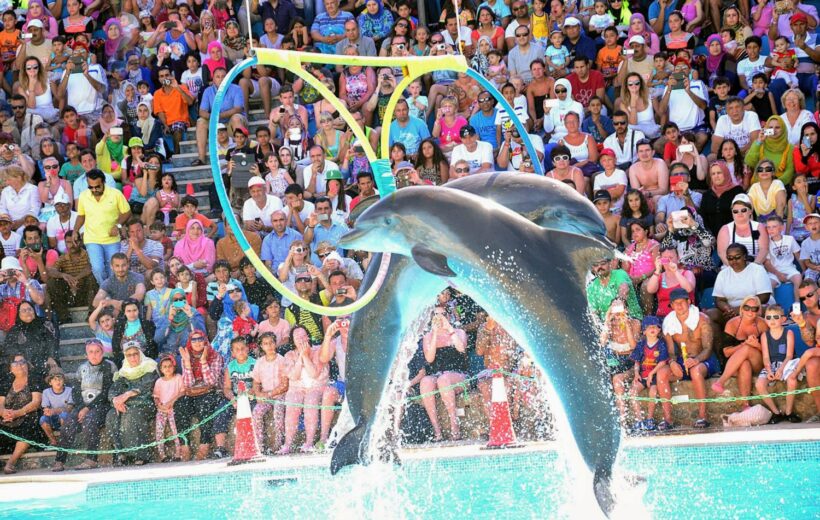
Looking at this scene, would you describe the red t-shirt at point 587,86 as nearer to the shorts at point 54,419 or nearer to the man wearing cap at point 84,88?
the man wearing cap at point 84,88

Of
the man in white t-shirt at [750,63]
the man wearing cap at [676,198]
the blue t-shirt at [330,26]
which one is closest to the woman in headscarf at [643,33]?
the man in white t-shirt at [750,63]

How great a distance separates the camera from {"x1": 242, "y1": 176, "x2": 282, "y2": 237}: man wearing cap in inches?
562

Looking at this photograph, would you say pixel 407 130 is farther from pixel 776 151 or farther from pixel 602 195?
pixel 776 151

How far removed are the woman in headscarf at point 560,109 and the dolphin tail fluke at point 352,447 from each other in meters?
7.70

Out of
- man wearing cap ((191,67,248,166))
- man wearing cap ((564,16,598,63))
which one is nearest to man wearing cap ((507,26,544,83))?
man wearing cap ((564,16,598,63))

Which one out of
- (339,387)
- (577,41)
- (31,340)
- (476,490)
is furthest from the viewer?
(577,41)

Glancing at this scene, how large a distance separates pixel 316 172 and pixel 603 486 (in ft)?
28.1

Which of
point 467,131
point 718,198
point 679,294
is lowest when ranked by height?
point 679,294

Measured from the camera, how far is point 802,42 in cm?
1484

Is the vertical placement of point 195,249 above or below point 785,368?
above

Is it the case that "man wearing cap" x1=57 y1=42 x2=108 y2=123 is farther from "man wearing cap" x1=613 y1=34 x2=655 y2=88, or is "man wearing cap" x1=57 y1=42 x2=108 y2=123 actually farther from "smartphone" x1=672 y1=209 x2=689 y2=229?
"smartphone" x1=672 y1=209 x2=689 y2=229

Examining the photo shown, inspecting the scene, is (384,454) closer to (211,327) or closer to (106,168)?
(211,327)

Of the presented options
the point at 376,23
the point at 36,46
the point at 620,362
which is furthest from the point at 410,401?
the point at 36,46

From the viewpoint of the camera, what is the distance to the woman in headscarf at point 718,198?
1307 centimetres
